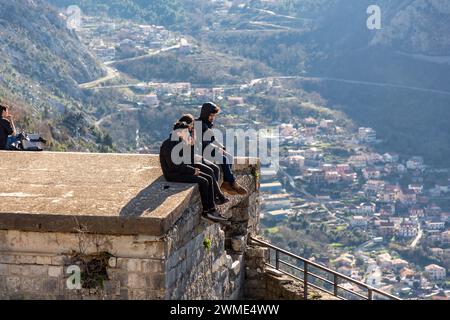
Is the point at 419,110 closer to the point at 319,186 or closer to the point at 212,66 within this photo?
the point at 212,66

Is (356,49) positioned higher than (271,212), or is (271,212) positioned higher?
(356,49)

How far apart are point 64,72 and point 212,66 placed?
3190cm

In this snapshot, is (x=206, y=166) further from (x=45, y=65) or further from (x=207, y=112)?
(x=45, y=65)

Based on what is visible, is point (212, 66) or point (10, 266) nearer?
point (10, 266)

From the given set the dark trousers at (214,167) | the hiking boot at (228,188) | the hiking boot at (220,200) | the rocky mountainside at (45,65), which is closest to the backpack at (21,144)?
the hiking boot at (228,188)

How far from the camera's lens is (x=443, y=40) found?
128500 mm

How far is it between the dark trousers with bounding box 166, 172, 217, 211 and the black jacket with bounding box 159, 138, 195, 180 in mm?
43

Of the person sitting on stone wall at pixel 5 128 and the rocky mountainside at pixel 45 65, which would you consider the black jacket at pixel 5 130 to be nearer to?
the person sitting on stone wall at pixel 5 128

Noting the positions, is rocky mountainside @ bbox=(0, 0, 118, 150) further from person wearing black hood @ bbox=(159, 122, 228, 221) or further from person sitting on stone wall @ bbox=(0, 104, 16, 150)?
person wearing black hood @ bbox=(159, 122, 228, 221)

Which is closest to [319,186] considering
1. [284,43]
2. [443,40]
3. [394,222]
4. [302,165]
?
[302,165]

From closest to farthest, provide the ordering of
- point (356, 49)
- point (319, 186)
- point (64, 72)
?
point (319, 186), point (64, 72), point (356, 49)

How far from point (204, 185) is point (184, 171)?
0.28 meters

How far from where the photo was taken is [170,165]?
1081 cm
